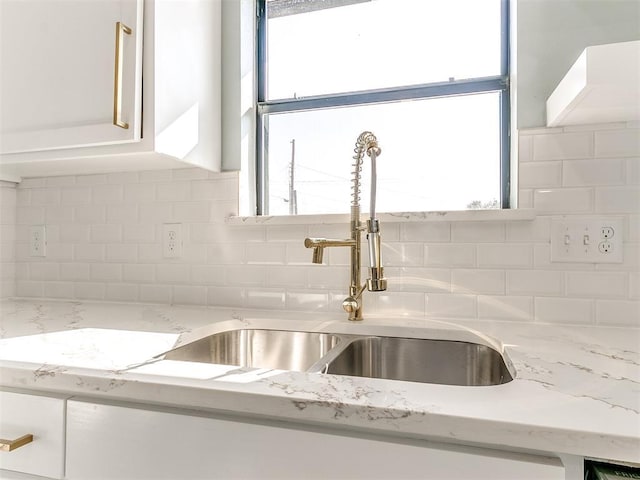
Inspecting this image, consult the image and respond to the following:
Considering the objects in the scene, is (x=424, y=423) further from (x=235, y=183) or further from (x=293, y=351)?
(x=235, y=183)

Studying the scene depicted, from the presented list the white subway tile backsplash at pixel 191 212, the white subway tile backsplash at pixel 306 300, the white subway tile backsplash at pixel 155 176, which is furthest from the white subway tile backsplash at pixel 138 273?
the white subway tile backsplash at pixel 306 300

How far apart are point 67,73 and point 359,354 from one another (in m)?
1.14

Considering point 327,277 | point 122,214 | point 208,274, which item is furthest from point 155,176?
point 327,277

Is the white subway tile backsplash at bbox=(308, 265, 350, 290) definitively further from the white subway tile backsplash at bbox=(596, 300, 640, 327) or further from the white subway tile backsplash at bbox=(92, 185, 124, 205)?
the white subway tile backsplash at bbox=(92, 185, 124, 205)

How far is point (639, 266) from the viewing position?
109cm

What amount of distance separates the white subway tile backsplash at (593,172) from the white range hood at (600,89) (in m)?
0.11

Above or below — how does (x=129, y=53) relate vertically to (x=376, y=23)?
below

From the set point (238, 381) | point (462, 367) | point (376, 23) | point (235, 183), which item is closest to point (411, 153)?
point (376, 23)

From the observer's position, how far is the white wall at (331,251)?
1.12 m

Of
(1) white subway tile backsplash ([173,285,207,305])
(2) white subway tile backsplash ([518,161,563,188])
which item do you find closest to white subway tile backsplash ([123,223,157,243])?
(1) white subway tile backsplash ([173,285,207,305])

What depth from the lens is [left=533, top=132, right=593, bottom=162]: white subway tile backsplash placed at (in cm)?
113

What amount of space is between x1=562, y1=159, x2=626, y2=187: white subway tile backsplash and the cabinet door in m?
1.18

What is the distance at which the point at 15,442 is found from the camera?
0.76 metres

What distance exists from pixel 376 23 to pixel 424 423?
1380mm
